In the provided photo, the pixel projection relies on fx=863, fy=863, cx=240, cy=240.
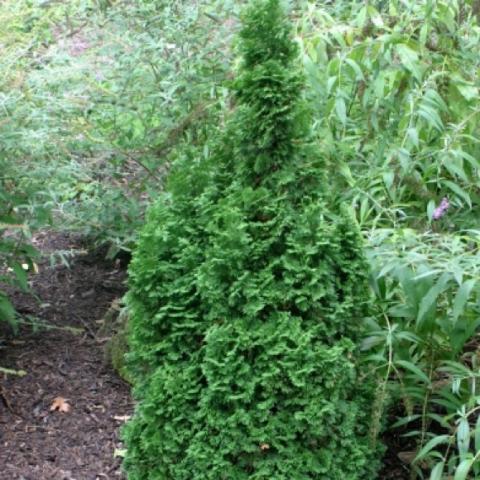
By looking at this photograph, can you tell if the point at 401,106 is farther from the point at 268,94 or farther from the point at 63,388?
the point at 63,388

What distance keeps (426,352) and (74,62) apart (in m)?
2.58

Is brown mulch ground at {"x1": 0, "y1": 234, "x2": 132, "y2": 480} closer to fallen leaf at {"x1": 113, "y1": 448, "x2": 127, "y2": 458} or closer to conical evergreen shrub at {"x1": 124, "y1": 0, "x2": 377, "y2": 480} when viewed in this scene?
fallen leaf at {"x1": 113, "y1": 448, "x2": 127, "y2": 458}

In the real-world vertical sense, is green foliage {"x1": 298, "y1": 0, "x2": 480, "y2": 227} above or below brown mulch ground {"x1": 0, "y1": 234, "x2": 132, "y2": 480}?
above

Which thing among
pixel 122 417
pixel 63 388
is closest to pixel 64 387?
pixel 63 388

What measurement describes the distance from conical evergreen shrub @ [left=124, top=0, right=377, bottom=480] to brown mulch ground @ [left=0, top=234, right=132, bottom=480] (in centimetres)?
81

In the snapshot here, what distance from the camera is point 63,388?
431 centimetres

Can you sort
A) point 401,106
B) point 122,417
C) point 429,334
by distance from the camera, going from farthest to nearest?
point 122,417 < point 401,106 < point 429,334

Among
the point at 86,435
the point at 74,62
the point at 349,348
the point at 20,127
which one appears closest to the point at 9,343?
the point at 86,435

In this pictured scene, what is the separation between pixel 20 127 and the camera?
13.4 feet

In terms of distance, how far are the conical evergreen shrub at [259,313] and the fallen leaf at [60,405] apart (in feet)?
3.50

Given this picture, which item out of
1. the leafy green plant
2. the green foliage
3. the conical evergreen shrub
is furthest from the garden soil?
the green foliage

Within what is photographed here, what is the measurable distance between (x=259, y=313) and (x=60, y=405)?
5.33ft

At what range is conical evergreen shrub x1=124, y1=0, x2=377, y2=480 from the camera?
290cm

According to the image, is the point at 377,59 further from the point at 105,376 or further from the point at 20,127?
the point at 105,376
